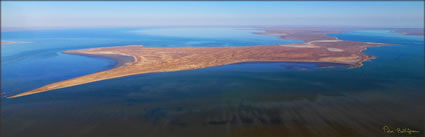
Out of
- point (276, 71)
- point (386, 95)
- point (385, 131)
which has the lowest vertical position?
point (385, 131)

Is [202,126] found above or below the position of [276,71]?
below

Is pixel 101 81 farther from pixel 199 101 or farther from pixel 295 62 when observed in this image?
pixel 295 62

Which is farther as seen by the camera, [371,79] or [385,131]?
[371,79]

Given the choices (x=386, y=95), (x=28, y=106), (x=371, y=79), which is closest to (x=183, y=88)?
(x=28, y=106)

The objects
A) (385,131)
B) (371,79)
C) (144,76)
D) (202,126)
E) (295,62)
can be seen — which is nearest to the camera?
(385,131)

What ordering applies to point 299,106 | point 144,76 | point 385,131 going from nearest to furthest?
point 385,131 < point 299,106 < point 144,76

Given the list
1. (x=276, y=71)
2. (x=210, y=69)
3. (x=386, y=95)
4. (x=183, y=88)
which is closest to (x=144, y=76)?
(x=183, y=88)
